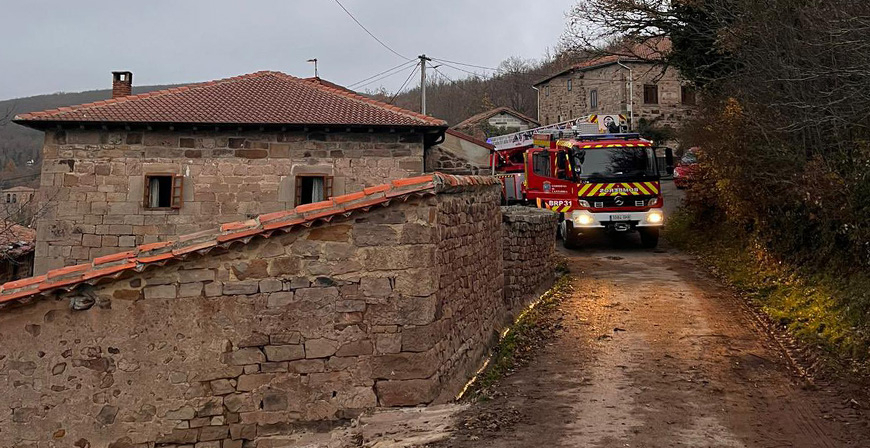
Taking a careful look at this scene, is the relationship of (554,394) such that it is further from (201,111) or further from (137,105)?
(137,105)

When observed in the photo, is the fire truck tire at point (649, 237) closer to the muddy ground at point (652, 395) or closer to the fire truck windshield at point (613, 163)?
the fire truck windshield at point (613, 163)

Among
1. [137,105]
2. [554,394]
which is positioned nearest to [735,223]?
[554,394]

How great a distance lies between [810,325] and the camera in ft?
27.1

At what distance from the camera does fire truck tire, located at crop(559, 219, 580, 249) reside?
15867 mm

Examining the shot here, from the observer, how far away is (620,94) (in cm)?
3525

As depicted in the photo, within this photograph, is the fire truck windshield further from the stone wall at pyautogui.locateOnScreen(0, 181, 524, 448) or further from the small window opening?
the stone wall at pyautogui.locateOnScreen(0, 181, 524, 448)

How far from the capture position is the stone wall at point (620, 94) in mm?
34875

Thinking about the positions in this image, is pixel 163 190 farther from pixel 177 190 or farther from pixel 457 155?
pixel 457 155

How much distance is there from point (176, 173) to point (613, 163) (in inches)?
406

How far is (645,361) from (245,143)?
8931 millimetres

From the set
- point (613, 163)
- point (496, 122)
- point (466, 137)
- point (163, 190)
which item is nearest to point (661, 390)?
point (466, 137)

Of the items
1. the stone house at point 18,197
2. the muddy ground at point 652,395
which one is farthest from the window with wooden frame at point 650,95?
the stone house at point 18,197

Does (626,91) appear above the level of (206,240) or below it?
above

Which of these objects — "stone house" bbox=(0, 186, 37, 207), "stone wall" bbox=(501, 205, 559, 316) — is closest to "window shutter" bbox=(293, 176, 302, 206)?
"stone wall" bbox=(501, 205, 559, 316)
